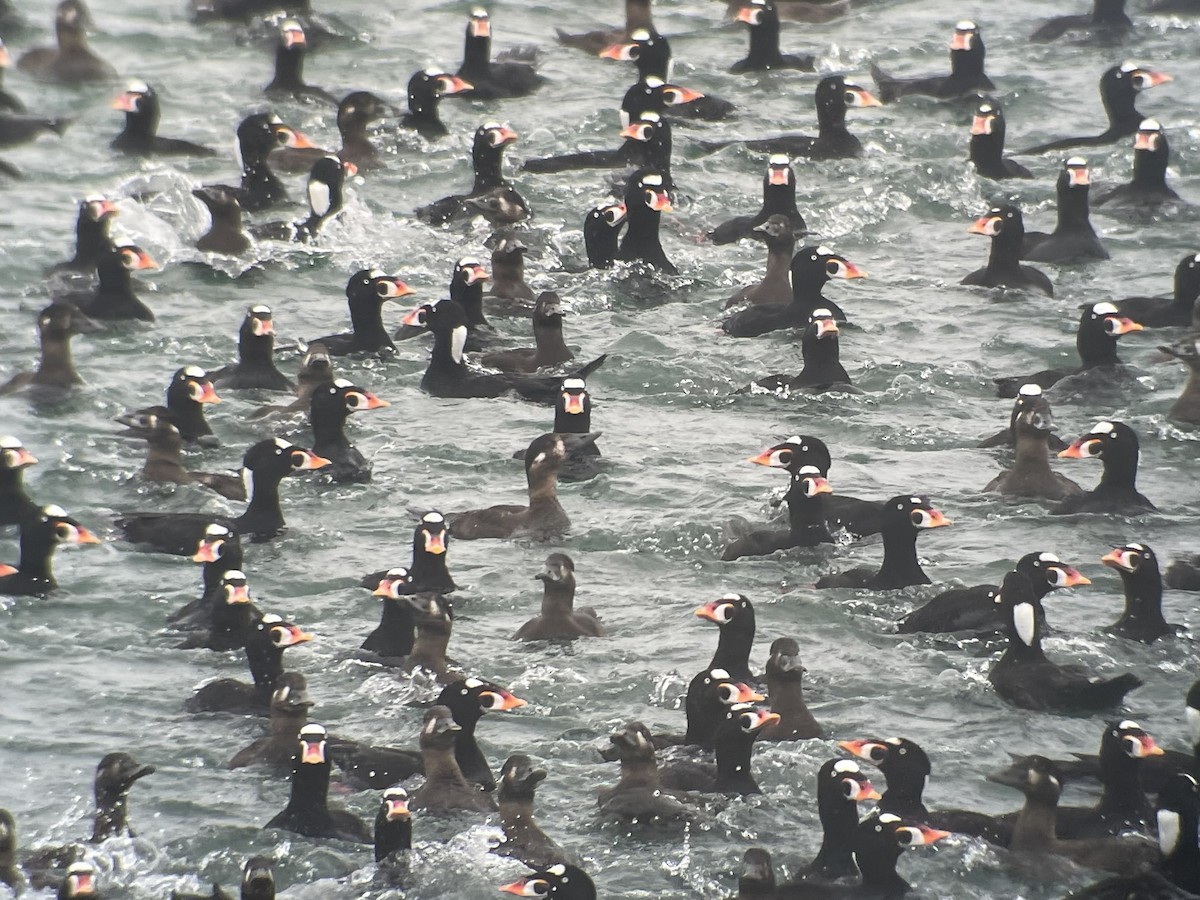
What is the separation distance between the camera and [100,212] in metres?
22.1

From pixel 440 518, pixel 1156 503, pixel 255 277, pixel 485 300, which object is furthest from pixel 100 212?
pixel 1156 503

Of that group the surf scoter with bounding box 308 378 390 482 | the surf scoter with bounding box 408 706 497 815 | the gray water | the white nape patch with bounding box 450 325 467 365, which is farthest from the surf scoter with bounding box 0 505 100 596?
the white nape patch with bounding box 450 325 467 365

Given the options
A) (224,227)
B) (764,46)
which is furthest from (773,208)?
(764,46)

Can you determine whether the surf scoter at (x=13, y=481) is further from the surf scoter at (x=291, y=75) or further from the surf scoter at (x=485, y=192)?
the surf scoter at (x=291, y=75)

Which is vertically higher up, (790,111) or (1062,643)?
(790,111)

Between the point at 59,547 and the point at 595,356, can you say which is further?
the point at 595,356

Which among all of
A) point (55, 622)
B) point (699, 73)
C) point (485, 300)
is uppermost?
point (699, 73)

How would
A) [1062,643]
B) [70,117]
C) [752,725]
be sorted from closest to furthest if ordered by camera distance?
[752,725], [1062,643], [70,117]

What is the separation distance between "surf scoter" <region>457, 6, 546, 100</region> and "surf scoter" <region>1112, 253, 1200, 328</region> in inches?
355

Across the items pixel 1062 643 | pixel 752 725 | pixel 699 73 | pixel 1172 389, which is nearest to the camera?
pixel 752 725

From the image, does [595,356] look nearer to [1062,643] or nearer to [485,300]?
[485,300]

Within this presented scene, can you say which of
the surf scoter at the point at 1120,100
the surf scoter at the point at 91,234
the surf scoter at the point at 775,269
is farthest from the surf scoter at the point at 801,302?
the surf scoter at the point at 91,234

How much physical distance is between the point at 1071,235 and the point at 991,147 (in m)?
2.28

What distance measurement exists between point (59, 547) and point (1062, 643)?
7.28 m
